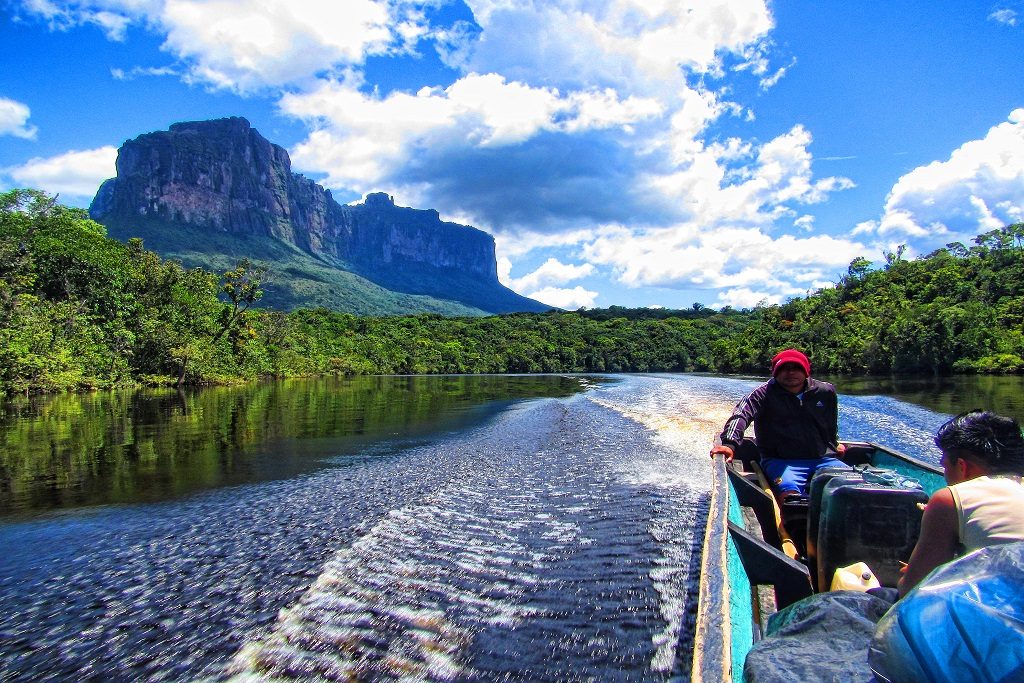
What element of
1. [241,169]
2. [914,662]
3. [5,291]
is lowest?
[914,662]

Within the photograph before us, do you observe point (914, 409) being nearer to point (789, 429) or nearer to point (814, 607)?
point (789, 429)

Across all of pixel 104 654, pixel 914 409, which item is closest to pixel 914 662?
pixel 104 654

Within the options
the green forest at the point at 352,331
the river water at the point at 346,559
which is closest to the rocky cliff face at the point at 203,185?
the green forest at the point at 352,331

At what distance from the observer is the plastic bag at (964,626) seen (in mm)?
1349

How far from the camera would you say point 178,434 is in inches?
613

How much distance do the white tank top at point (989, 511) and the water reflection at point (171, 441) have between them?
979 centimetres

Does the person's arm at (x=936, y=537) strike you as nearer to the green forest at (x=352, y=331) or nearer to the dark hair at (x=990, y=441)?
the dark hair at (x=990, y=441)

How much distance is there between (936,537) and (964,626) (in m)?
1.00

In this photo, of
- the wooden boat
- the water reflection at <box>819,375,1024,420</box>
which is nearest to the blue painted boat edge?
the wooden boat

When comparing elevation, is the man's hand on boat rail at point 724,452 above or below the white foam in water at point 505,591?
above

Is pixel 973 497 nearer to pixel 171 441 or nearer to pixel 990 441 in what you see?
pixel 990 441

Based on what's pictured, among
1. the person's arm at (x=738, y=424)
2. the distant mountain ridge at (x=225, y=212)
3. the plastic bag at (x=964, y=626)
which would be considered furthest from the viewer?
the distant mountain ridge at (x=225, y=212)

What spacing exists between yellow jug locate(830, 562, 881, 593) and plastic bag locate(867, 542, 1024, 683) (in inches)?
65.5

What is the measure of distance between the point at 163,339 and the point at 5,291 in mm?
11717
